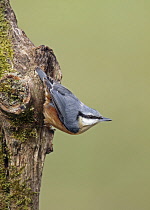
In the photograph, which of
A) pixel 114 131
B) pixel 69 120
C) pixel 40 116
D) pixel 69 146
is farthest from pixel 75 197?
pixel 40 116

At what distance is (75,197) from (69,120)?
4.81 ft

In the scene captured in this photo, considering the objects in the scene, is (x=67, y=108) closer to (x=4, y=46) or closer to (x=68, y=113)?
(x=68, y=113)

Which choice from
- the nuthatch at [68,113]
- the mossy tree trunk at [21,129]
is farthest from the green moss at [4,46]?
the nuthatch at [68,113]

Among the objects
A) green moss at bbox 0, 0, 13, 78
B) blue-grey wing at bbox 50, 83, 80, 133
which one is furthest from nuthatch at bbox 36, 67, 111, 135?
green moss at bbox 0, 0, 13, 78

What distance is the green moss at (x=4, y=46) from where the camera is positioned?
2102 millimetres

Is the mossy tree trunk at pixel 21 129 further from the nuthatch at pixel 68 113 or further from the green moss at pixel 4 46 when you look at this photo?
the nuthatch at pixel 68 113


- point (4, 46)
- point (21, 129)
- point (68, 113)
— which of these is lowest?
point (21, 129)

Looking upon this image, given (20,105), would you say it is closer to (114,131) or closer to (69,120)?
(69,120)

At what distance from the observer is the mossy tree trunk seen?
6.45 ft

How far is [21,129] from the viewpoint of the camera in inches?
81.4

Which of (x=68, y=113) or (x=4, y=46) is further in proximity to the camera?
(x=68, y=113)

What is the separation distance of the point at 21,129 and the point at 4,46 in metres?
0.45

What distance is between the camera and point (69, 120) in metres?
2.37

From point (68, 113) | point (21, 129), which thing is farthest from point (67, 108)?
point (21, 129)
